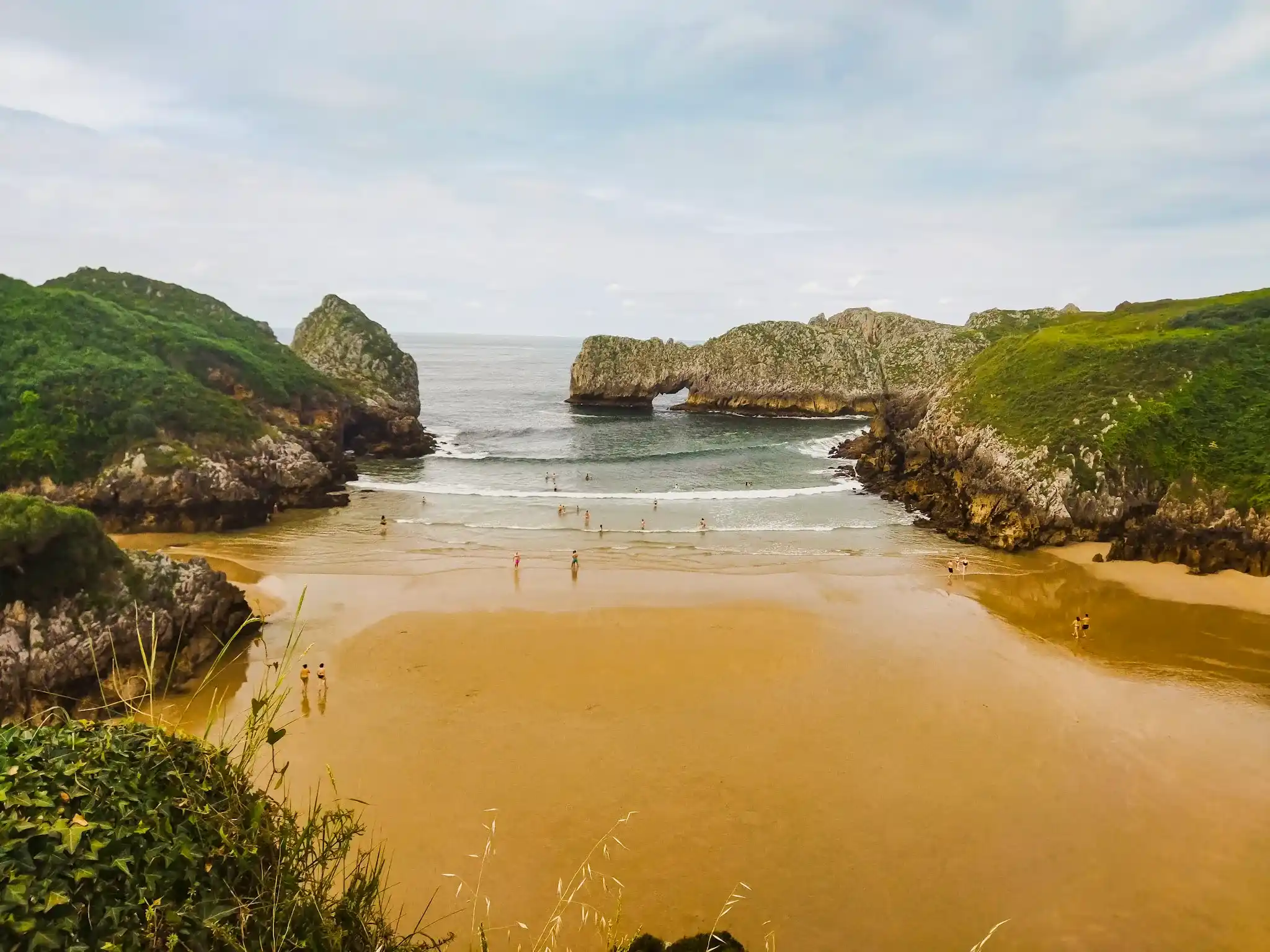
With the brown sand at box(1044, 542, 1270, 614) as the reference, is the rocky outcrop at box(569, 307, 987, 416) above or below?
above

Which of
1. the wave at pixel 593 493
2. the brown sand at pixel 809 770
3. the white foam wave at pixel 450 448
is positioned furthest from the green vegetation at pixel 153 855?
the white foam wave at pixel 450 448

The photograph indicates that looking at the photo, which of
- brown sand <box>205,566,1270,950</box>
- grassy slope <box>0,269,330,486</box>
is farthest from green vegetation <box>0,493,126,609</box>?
grassy slope <box>0,269,330,486</box>

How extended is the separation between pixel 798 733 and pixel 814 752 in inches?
30.4

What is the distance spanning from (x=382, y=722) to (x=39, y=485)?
25998 millimetres

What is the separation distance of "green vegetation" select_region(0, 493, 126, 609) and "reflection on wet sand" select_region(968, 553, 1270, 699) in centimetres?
2769

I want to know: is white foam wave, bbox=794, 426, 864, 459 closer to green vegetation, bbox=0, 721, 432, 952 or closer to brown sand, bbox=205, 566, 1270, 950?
brown sand, bbox=205, 566, 1270, 950

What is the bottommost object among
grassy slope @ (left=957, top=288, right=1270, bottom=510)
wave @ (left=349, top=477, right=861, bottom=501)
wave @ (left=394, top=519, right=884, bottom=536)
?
wave @ (left=394, top=519, right=884, bottom=536)

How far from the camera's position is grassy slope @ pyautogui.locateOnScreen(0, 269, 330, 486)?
3228cm

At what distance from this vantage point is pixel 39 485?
30.6 meters

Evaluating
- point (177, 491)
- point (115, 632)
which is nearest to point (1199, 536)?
point (115, 632)

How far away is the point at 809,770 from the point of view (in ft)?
47.6

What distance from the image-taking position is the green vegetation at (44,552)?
16.0 meters

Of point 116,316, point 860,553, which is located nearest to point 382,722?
point 860,553

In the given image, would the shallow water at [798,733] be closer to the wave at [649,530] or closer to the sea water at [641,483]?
the sea water at [641,483]
